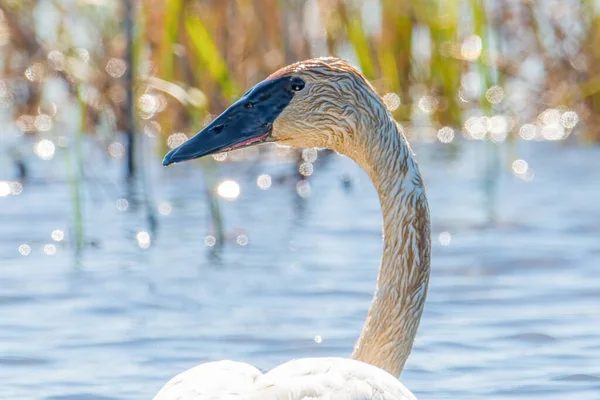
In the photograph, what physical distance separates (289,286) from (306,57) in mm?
4052

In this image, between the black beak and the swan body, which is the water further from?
the swan body

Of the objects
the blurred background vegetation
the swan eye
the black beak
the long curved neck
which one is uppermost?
the blurred background vegetation

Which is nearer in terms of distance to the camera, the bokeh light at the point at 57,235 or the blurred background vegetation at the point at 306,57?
the bokeh light at the point at 57,235

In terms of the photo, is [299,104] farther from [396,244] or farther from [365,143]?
[396,244]

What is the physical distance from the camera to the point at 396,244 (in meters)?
4.86

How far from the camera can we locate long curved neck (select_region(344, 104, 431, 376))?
4.80 m

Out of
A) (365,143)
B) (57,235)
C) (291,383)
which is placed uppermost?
(365,143)

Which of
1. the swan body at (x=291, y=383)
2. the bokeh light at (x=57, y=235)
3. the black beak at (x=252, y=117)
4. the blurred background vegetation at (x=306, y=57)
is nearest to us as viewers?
the swan body at (x=291, y=383)

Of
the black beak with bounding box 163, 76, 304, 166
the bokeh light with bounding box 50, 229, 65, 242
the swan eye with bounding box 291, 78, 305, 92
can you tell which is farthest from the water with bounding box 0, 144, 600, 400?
the swan eye with bounding box 291, 78, 305, 92

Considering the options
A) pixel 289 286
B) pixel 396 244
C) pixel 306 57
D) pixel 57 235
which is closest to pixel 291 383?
pixel 396 244

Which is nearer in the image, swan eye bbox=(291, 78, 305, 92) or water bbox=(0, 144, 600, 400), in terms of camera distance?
swan eye bbox=(291, 78, 305, 92)

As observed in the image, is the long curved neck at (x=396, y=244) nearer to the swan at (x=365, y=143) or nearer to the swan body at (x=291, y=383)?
the swan at (x=365, y=143)

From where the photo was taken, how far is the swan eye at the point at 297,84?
4.79 meters

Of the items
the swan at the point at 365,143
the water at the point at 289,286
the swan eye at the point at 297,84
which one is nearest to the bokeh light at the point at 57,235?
the water at the point at 289,286
